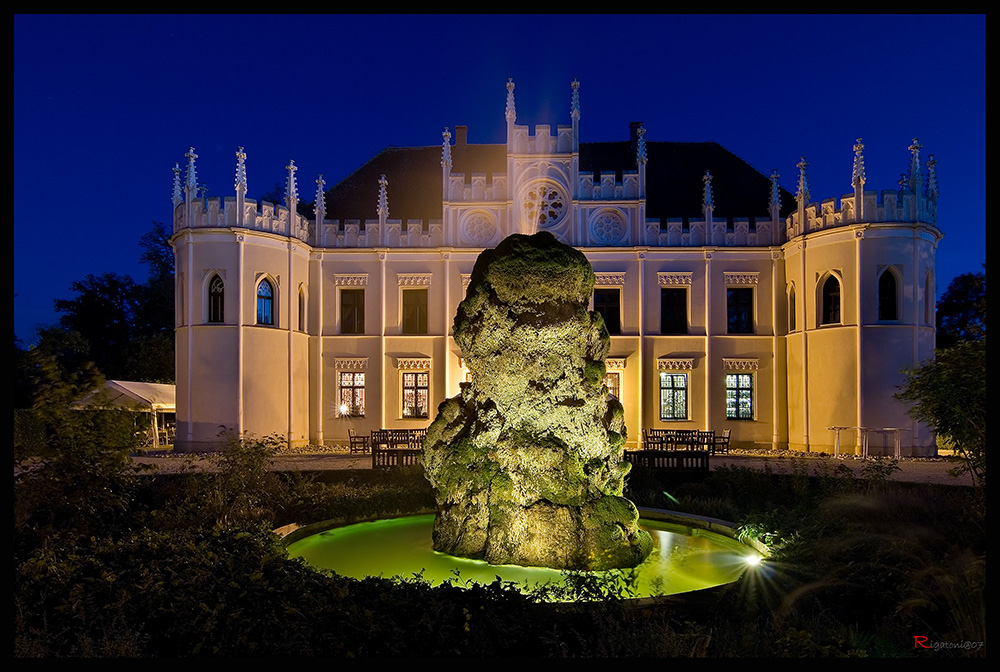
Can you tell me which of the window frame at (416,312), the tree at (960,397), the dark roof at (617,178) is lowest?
the tree at (960,397)

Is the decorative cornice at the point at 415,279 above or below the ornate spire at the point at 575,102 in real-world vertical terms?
below

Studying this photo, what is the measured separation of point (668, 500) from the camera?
12.7m

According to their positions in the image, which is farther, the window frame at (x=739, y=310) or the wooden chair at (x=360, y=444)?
the window frame at (x=739, y=310)

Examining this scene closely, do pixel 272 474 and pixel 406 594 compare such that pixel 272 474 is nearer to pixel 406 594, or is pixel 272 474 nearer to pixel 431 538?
pixel 431 538

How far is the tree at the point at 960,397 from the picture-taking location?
237 inches

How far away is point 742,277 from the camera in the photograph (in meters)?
26.5

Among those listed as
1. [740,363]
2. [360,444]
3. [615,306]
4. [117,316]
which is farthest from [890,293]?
[117,316]

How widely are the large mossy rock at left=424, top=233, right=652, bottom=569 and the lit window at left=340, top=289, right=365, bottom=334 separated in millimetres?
19164

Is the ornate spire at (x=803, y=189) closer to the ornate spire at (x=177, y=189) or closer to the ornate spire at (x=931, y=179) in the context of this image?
the ornate spire at (x=931, y=179)

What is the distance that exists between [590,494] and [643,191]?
20.2 m

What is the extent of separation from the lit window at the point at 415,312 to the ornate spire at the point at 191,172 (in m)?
8.42

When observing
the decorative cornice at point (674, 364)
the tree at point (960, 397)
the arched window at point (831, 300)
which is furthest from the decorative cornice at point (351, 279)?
the tree at point (960, 397)

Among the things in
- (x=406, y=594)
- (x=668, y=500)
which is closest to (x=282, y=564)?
(x=406, y=594)

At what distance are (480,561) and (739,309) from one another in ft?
69.3
